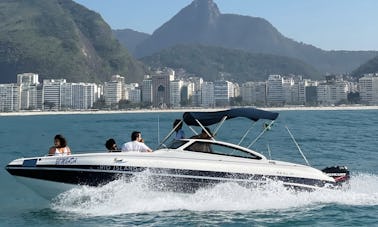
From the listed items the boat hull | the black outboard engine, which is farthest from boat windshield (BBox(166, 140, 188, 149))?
the black outboard engine

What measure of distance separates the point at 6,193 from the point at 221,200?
23.2 feet

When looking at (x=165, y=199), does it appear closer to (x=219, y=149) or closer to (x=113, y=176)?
(x=113, y=176)

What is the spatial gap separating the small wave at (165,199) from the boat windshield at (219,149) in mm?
845

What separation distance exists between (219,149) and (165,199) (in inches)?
72.5

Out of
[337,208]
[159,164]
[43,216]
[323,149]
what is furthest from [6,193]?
[323,149]

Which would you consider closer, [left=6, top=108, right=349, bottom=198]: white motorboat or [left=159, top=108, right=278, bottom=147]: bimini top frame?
[left=6, top=108, right=349, bottom=198]: white motorboat

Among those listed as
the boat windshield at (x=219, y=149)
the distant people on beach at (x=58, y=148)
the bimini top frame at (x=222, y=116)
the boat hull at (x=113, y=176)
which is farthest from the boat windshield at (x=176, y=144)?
the distant people on beach at (x=58, y=148)

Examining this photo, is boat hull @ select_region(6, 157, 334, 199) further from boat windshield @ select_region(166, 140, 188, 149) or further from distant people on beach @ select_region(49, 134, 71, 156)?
boat windshield @ select_region(166, 140, 188, 149)

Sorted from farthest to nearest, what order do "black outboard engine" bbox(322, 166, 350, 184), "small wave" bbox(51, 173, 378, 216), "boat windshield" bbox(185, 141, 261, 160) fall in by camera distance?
"black outboard engine" bbox(322, 166, 350, 184), "boat windshield" bbox(185, 141, 261, 160), "small wave" bbox(51, 173, 378, 216)

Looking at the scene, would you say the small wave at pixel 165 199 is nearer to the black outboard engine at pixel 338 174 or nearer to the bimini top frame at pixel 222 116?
the black outboard engine at pixel 338 174

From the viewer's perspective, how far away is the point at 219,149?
44.5 ft

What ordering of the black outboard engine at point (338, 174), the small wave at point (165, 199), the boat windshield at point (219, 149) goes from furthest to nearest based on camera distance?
the black outboard engine at point (338, 174), the boat windshield at point (219, 149), the small wave at point (165, 199)

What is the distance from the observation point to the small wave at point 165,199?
12.9 metres

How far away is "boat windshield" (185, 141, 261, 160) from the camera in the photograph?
13.4 meters
